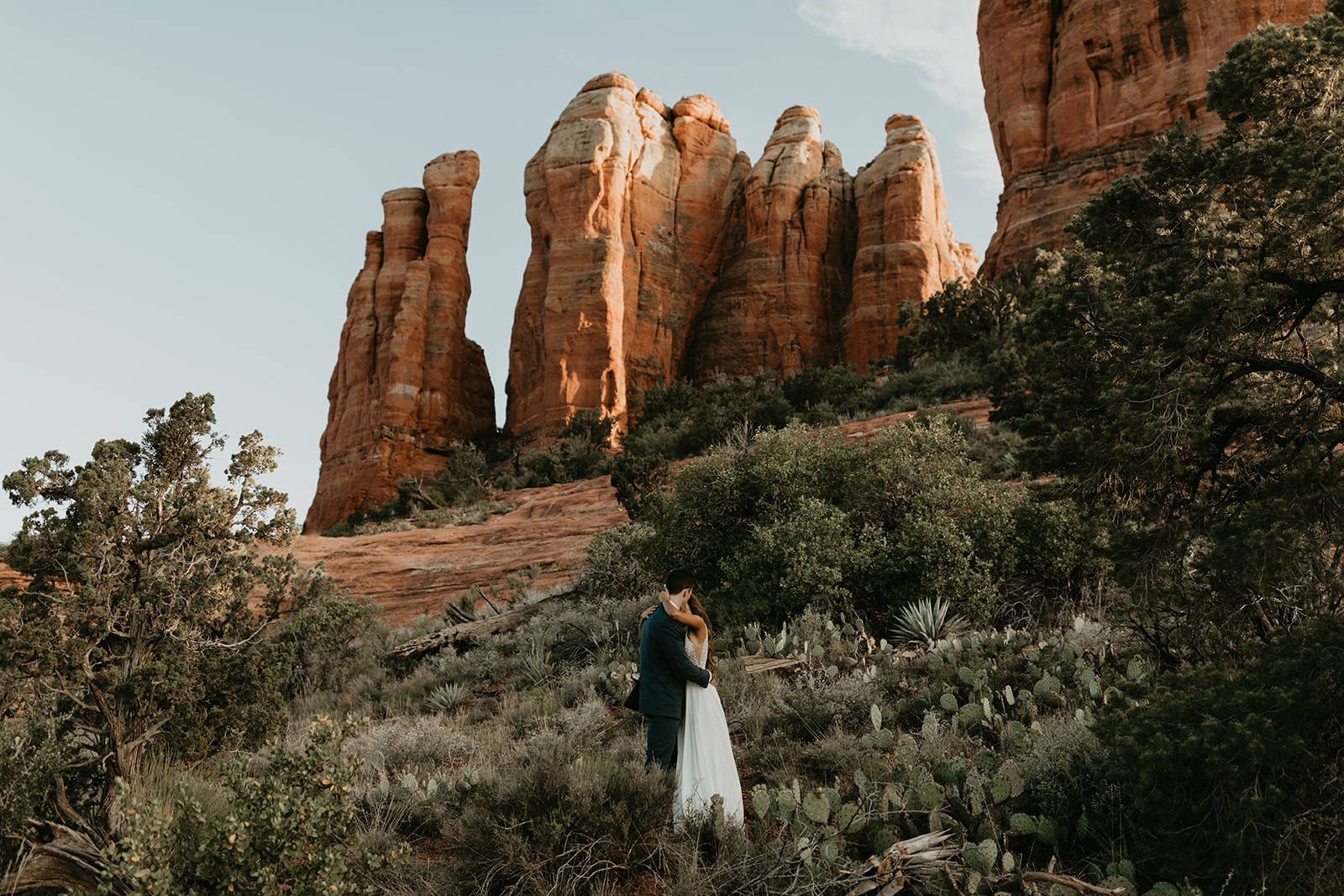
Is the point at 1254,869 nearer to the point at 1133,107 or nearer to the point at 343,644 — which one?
the point at 343,644

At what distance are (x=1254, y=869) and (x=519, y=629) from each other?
8.80 metres

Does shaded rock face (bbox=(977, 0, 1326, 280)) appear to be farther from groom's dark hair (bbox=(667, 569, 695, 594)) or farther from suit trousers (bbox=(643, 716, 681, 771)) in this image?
suit trousers (bbox=(643, 716, 681, 771))

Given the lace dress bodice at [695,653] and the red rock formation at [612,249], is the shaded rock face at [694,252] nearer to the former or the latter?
the red rock formation at [612,249]

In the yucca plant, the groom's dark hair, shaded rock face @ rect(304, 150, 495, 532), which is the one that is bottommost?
the yucca plant

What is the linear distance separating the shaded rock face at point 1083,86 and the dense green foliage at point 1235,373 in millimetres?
26005

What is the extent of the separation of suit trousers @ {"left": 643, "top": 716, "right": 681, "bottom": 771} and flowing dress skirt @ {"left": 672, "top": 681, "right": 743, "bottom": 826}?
0.04 m

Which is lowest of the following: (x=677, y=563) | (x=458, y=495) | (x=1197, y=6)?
(x=677, y=563)

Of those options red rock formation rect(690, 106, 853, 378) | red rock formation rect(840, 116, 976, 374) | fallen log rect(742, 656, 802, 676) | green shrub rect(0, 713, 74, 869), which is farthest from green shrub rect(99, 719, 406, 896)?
red rock formation rect(690, 106, 853, 378)

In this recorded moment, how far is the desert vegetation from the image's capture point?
404 cm

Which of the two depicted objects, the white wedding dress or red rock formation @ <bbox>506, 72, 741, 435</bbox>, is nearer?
the white wedding dress

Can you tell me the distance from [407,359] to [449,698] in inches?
1316

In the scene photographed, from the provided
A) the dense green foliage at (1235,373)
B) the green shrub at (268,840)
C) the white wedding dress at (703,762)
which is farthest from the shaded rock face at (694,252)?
the green shrub at (268,840)

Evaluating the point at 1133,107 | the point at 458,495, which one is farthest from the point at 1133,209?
the point at 1133,107

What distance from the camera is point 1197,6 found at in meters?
30.7
